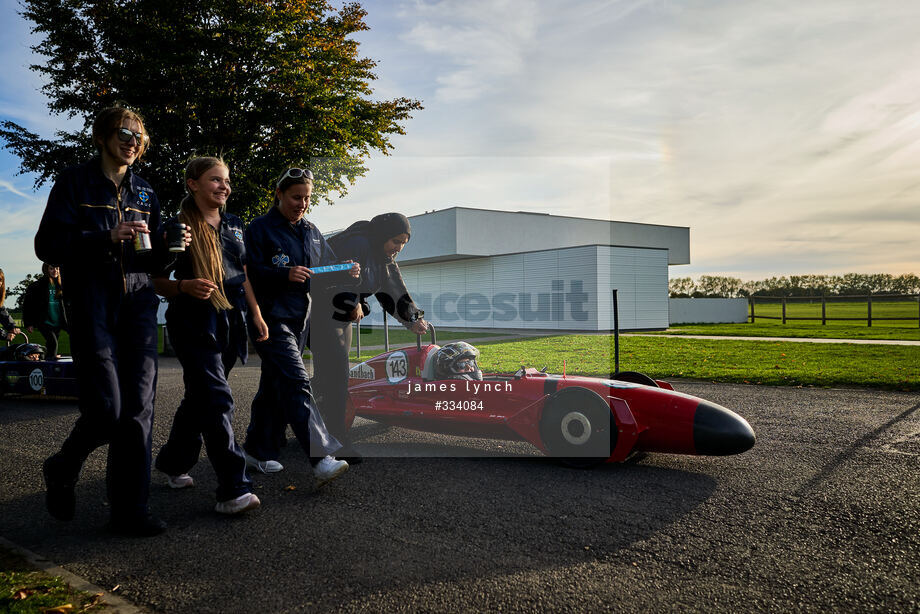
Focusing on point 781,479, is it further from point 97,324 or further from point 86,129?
point 86,129

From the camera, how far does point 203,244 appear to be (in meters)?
3.42

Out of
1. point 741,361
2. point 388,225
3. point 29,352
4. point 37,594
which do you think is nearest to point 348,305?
point 388,225

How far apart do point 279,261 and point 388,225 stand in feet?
3.49

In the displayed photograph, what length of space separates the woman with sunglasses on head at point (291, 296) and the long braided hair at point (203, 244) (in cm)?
41

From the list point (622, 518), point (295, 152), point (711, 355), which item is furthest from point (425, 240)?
point (622, 518)

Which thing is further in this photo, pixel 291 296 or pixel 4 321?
pixel 4 321

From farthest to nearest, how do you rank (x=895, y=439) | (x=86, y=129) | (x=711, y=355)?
(x=86, y=129) → (x=711, y=355) → (x=895, y=439)

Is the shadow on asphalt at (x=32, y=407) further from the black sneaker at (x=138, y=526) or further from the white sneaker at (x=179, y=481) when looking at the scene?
the black sneaker at (x=138, y=526)

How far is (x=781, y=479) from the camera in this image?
3961 millimetres

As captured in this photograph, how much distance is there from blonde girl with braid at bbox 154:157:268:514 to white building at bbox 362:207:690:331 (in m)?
20.5

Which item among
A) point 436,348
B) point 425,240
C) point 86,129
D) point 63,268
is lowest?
point 436,348

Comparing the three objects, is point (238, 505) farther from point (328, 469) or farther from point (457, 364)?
point (457, 364)

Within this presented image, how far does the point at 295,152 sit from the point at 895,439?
47.6 feet

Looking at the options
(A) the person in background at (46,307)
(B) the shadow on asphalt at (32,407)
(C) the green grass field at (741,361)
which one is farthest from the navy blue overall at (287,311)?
(A) the person in background at (46,307)
